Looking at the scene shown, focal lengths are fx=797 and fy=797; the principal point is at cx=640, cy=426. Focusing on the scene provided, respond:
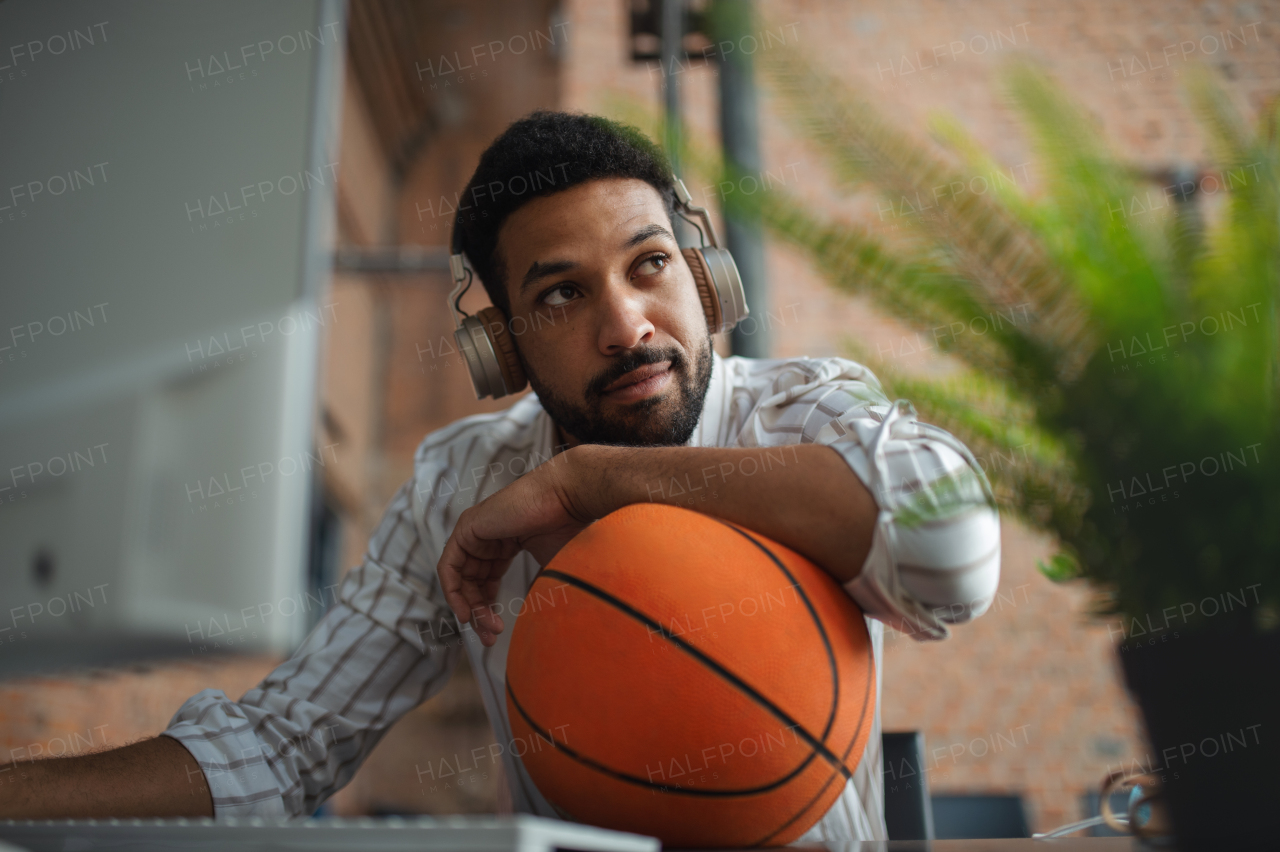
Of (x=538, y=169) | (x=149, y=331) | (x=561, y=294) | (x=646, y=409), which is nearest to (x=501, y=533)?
(x=646, y=409)

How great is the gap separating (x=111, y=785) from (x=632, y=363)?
845 mm

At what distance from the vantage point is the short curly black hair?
125 centimetres

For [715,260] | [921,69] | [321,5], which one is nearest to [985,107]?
[921,69]

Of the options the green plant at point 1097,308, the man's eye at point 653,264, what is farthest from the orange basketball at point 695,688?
the man's eye at point 653,264

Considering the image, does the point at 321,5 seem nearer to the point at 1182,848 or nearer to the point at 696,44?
the point at 696,44

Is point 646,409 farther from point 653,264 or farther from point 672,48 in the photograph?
point 672,48

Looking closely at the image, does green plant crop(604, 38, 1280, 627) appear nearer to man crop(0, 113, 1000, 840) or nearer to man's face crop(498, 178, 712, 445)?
man crop(0, 113, 1000, 840)

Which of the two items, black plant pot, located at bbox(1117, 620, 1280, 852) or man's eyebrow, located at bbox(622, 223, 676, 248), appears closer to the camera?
black plant pot, located at bbox(1117, 620, 1280, 852)

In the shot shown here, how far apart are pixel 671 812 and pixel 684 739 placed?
8 centimetres

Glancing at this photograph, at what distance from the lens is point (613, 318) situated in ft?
3.68

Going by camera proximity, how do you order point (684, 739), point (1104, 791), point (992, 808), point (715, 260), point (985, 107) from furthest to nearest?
1. point (985, 107)
2. point (992, 808)
3. point (715, 260)
4. point (1104, 791)
5. point (684, 739)

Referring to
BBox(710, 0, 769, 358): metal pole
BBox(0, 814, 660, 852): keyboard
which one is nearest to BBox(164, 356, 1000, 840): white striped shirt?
BBox(0, 814, 660, 852): keyboard

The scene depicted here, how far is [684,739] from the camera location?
0.69 m

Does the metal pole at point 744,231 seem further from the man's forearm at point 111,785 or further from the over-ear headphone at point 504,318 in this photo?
the man's forearm at point 111,785
